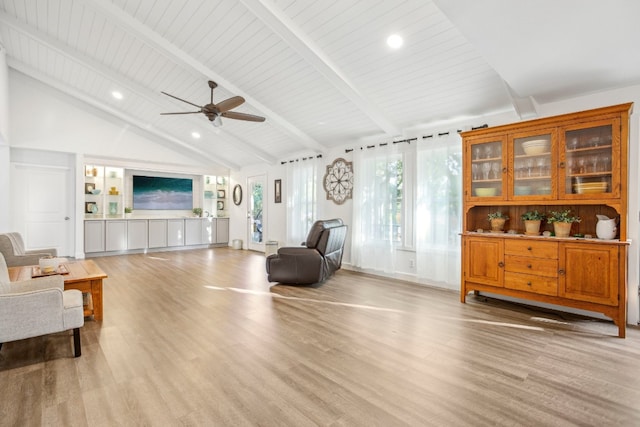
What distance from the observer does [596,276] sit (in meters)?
3.04

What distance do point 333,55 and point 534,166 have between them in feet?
8.80

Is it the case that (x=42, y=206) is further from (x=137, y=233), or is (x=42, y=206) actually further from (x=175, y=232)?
(x=175, y=232)

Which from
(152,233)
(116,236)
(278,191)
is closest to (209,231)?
Result: (152,233)

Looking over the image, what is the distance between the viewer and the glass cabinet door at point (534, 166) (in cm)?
339

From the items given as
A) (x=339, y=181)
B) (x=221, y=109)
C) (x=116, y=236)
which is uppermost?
(x=221, y=109)

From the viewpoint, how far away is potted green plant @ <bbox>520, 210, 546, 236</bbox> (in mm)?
3596

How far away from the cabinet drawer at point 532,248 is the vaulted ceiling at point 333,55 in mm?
1656

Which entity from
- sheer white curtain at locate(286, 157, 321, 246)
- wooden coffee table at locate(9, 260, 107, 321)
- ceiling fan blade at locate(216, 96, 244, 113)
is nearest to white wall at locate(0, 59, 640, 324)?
sheer white curtain at locate(286, 157, 321, 246)

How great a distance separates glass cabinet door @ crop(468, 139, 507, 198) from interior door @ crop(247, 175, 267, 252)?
5.56m

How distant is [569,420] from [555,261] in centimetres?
200

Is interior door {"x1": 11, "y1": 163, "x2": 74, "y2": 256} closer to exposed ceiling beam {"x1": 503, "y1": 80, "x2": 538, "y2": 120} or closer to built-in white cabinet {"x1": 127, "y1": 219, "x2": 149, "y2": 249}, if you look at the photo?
built-in white cabinet {"x1": 127, "y1": 219, "x2": 149, "y2": 249}

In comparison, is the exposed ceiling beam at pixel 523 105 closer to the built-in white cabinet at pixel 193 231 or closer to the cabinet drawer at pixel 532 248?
the cabinet drawer at pixel 532 248

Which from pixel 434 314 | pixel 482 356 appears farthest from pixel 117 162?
pixel 482 356

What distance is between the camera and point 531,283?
11.2 feet
